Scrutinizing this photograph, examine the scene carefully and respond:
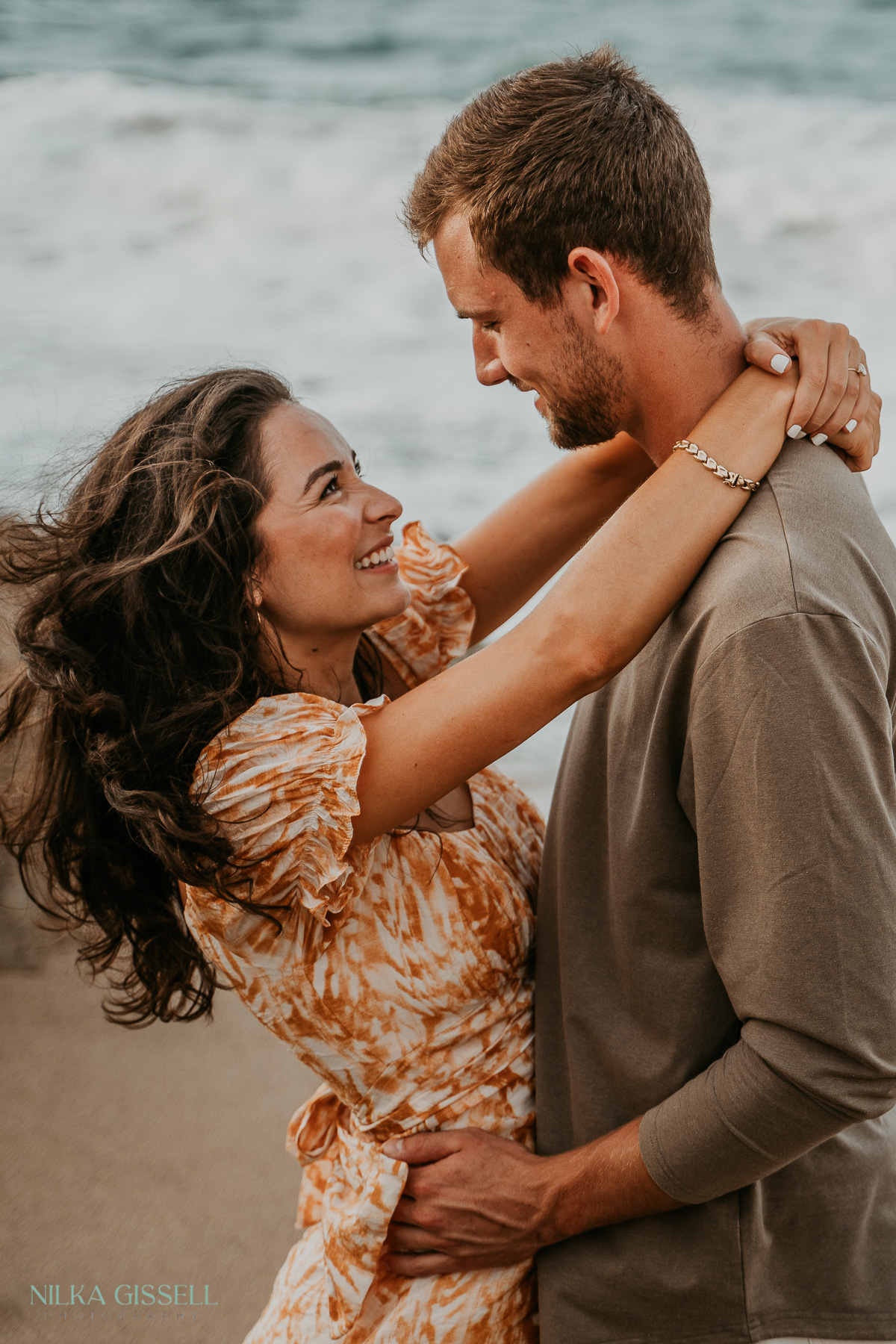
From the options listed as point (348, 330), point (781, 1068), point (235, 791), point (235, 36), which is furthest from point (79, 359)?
point (781, 1068)

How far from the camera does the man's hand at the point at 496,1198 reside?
1.26 metres

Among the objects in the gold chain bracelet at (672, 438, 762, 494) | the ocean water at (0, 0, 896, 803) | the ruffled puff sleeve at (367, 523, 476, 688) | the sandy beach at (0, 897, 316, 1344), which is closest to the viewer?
the gold chain bracelet at (672, 438, 762, 494)

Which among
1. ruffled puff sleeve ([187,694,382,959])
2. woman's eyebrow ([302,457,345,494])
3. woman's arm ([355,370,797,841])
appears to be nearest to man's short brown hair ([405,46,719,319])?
woman's arm ([355,370,797,841])

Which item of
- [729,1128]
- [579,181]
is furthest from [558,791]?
[579,181]

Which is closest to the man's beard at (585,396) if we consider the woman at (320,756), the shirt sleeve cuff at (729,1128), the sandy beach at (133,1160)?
the woman at (320,756)

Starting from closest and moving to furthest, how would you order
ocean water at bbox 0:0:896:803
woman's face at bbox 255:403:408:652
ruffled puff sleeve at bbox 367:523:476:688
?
woman's face at bbox 255:403:408:652, ruffled puff sleeve at bbox 367:523:476:688, ocean water at bbox 0:0:896:803

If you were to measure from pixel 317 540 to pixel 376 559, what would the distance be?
10 cm

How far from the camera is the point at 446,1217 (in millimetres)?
1302

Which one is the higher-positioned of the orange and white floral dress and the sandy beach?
the orange and white floral dress

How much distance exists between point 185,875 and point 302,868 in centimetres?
13

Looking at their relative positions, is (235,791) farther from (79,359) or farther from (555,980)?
(79,359)

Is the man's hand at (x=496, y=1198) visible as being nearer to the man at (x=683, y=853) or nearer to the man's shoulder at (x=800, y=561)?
the man at (x=683, y=853)

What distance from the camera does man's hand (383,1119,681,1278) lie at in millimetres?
1259

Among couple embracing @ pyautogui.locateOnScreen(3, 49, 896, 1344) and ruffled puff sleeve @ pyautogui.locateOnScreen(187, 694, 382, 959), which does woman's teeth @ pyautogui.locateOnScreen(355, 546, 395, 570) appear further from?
ruffled puff sleeve @ pyautogui.locateOnScreen(187, 694, 382, 959)
